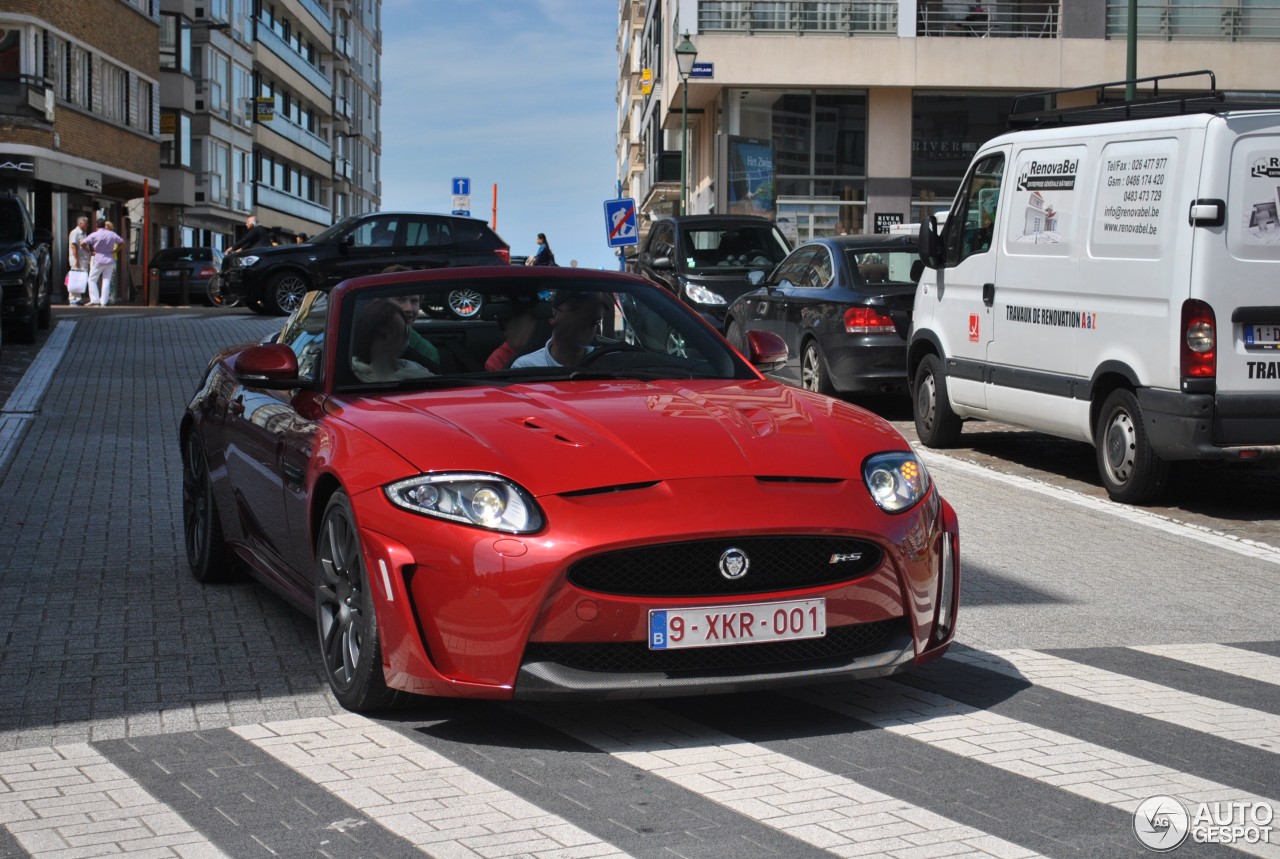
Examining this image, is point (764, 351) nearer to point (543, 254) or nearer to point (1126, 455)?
point (1126, 455)

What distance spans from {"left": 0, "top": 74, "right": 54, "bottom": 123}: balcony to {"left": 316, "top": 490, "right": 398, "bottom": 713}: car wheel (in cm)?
4157

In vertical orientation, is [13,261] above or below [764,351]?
above

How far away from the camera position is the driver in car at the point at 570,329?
6.38m

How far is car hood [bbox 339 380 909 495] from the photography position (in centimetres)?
507

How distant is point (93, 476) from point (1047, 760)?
7.94m

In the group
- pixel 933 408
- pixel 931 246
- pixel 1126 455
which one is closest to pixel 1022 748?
pixel 1126 455

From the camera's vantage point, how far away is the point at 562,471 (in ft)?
A: 16.5

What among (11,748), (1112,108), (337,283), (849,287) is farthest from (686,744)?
(849,287)

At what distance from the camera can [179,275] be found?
44.0m

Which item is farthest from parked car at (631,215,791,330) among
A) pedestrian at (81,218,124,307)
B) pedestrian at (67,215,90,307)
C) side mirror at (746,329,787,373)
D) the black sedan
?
pedestrian at (67,215,90,307)

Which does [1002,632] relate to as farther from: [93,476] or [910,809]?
[93,476]

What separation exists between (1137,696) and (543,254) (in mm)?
32741

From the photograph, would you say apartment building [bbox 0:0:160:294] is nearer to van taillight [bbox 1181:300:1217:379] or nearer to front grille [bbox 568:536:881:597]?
van taillight [bbox 1181:300:1217:379]

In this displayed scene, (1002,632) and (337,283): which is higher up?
(337,283)
